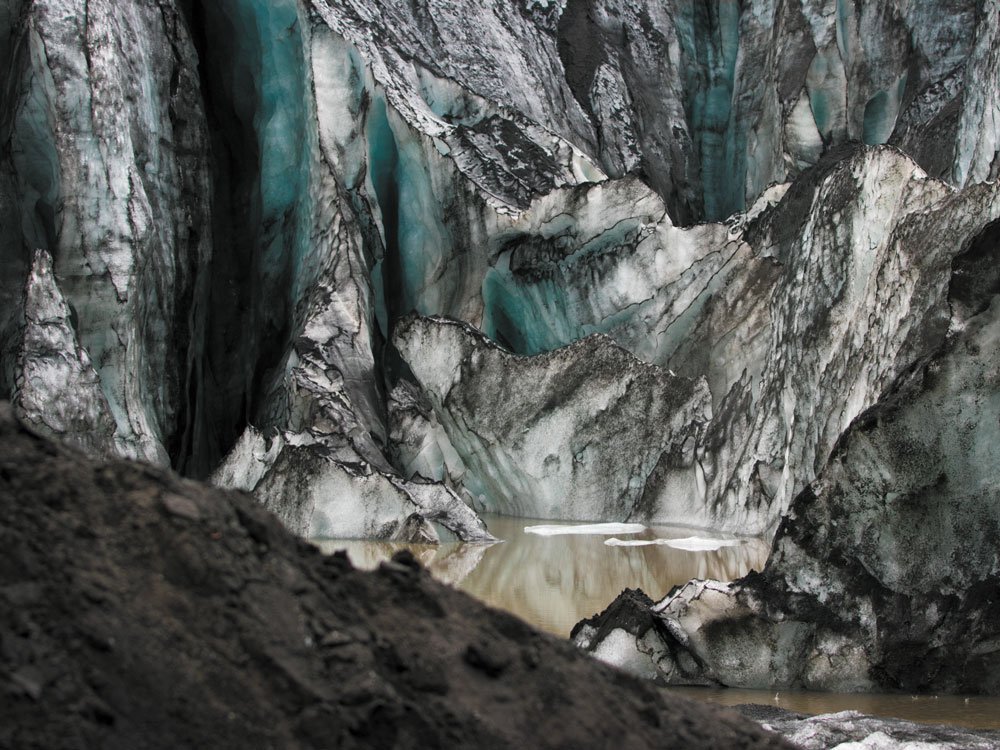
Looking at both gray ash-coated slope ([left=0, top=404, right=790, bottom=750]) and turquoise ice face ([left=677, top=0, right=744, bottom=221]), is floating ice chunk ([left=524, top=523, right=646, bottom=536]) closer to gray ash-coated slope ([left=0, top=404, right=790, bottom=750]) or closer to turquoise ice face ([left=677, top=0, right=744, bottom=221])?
gray ash-coated slope ([left=0, top=404, right=790, bottom=750])

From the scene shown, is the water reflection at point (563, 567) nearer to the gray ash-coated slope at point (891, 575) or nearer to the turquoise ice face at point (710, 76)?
the gray ash-coated slope at point (891, 575)

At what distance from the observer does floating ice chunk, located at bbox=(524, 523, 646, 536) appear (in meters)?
11.5

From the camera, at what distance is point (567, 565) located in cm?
930

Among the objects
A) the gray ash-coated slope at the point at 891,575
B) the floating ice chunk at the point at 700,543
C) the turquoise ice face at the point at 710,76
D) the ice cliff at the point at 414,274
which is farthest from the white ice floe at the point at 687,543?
the turquoise ice face at the point at 710,76

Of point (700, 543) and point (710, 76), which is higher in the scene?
point (710, 76)

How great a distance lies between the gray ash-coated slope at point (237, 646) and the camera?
7.97 ft

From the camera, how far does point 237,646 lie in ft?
8.57

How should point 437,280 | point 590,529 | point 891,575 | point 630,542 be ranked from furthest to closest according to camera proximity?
point 437,280, point 590,529, point 630,542, point 891,575

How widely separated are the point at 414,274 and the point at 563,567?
729 cm

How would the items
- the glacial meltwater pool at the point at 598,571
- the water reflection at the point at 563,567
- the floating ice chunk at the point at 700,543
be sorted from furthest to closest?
the floating ice chunk at the point at 700,543 → the water reflection at the point at 563,567 → the glacial meltwater pool at the point at 598,571

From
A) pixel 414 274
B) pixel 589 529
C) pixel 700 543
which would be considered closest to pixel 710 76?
pixel 414 274

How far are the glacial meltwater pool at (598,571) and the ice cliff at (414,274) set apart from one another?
65 cm

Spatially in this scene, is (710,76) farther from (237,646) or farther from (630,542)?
(237,646)

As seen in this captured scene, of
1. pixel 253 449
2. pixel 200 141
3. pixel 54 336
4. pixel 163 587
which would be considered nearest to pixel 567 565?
pixel 253 449
